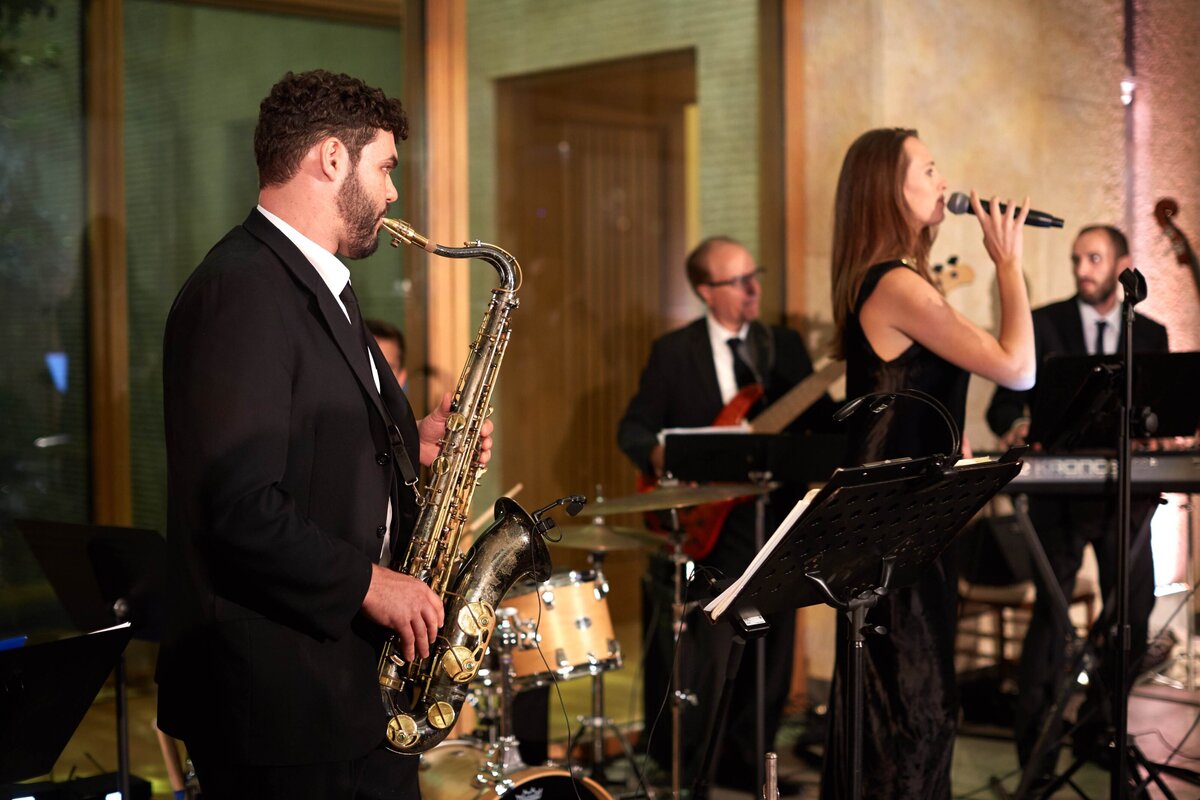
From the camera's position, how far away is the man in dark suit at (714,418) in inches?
183

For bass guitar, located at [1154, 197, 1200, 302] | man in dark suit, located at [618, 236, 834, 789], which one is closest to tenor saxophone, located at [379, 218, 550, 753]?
man in dark suit, located at [618, 236, 834, 789]

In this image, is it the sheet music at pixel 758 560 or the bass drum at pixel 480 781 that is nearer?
the sheet music at pixel 758 560

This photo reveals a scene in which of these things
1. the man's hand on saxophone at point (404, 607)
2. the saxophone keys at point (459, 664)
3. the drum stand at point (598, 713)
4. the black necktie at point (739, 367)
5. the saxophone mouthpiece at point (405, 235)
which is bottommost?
the drum stand at point (598, 713)

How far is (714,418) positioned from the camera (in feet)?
15.9

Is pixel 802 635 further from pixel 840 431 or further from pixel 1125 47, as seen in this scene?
pixel 1125 47

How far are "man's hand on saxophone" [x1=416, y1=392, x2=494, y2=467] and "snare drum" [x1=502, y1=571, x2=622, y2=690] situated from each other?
96cm

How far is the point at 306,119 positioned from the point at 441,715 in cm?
118

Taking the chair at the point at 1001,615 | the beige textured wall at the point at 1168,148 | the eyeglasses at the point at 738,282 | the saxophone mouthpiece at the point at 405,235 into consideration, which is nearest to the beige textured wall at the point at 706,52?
the eyeglasses at the point at 738,282

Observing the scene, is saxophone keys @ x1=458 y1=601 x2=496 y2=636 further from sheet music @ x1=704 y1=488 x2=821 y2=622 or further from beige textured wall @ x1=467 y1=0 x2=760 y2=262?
beige textured wall @ x1=467 y1=0 x2=760 y2=262

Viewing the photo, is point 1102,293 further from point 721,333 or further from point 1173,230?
point 721,333

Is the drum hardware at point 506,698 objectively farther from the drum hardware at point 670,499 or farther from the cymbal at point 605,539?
the drum hardware at point 670,499

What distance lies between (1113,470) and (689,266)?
68.9 inches

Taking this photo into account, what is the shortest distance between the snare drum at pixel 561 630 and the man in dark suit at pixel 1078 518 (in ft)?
6.27

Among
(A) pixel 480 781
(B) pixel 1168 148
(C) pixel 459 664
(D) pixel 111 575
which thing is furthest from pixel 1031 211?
(D) pixel 111 575
